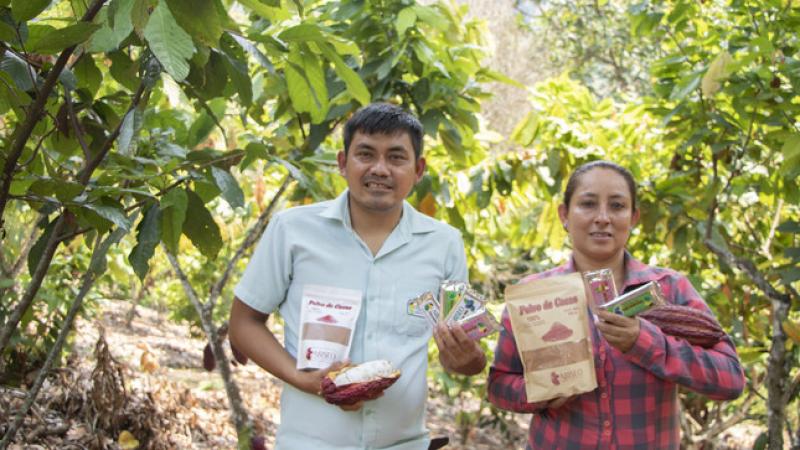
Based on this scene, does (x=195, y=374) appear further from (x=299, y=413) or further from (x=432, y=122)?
(x=299, y=413)

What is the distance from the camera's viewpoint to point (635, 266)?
1815 mm

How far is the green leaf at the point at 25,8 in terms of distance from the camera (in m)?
1.27

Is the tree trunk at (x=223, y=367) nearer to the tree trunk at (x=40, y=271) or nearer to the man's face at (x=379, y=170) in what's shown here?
the tree trunk at (x=40, y=271)

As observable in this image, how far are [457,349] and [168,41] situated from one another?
2.56 ft

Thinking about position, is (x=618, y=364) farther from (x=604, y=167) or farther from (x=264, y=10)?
(x=264, y=10)

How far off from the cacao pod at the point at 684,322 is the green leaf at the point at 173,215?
96 cm

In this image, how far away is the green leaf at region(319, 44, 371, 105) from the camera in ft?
6.00

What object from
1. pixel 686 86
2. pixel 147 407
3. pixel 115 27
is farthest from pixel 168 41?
pixel 147 407

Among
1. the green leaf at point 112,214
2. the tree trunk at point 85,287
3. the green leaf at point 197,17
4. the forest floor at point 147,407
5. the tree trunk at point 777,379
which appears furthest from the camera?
the forest floor at point 147,407

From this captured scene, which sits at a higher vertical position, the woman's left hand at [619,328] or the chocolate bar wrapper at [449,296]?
the chocolate bar wrapper at [449,296]

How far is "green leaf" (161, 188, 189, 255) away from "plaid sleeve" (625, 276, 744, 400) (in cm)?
94

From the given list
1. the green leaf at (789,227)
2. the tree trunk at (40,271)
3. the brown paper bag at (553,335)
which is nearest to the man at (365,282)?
the brown paper bag at (553,335)

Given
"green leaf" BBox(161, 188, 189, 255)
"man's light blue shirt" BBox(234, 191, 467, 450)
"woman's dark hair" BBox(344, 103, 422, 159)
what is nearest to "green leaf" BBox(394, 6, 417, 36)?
"woman's dark hair" BBox(344, 103, 422, 159)

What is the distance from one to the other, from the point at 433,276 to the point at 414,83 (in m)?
1.26
